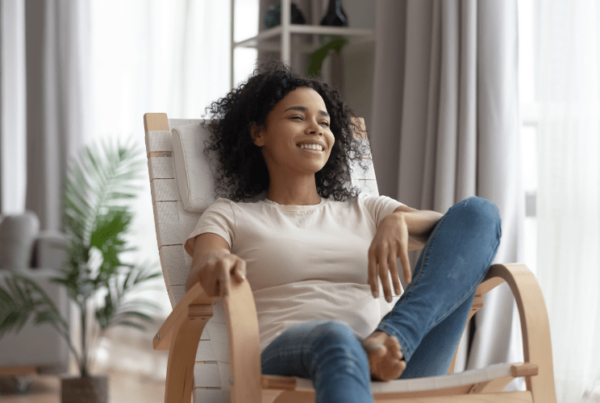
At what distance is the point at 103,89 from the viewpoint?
14.4ft

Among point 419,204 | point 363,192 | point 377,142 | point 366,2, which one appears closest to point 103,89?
point 366,2

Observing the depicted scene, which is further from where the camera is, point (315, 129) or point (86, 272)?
point (86, 272)

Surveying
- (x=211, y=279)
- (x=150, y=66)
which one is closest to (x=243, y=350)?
(x=211, y=279)

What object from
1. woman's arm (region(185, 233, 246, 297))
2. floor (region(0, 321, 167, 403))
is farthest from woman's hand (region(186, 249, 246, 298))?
floor (region(0, 321, 167, 403))

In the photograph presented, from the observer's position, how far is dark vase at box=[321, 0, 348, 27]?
111 inches

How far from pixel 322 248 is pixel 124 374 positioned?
7.68ft

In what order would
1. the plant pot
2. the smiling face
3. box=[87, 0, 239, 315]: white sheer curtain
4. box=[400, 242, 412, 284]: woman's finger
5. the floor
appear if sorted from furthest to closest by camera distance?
box=[87, 0, 239, 315]: white sheer curtain
the floor
the plant pot
the smiling face
box=[400, 242, 412, 284]: woman's finger

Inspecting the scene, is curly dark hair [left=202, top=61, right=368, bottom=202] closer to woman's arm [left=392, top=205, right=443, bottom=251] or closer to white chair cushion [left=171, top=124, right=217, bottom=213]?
white chair cushion [left=171, top=124, right=217, bottom=213]

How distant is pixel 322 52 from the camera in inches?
114

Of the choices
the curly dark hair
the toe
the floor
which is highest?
the curly dark hair

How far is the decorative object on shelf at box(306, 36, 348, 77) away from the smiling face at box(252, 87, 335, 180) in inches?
50.3

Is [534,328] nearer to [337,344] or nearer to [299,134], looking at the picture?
[337,344]

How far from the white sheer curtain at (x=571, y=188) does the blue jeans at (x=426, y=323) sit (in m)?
0.83

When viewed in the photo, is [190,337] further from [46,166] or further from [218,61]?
[46,166]
